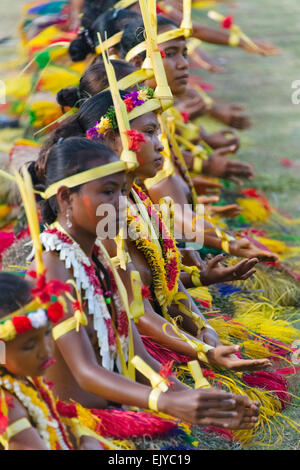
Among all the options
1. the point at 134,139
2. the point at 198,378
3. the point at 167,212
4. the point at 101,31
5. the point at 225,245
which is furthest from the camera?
the point at 101,31

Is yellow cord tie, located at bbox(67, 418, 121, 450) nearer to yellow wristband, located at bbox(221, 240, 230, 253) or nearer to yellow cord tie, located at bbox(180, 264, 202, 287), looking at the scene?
yellow cord tie, located at bbox(180, 264, 202, 287)

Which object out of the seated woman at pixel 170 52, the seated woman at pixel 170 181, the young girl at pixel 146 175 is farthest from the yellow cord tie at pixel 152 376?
the seated woman at pixel 170 52

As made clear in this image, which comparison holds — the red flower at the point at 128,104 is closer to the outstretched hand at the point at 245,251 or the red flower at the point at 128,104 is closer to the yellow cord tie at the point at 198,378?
the yellow cord tie at the point at 198,378

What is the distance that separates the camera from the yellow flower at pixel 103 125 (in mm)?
3643

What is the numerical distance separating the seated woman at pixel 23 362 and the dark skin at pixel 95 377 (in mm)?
185

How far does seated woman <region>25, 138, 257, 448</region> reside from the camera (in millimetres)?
2992

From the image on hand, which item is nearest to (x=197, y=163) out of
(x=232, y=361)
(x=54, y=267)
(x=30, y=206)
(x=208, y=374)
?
(x=208, y=374)

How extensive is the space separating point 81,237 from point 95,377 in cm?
51

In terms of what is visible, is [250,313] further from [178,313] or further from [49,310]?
[49,310]

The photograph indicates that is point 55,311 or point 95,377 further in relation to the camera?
point 95,377

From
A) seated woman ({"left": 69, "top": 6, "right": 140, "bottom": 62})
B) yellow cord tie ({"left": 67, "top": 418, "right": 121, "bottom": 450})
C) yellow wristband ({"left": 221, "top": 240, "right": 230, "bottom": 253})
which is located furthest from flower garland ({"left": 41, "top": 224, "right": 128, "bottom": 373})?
seated woman ({"left": 69, "top": 6, "right": 140, "bottom": 62})

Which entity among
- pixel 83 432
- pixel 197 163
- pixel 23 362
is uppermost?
pixel 23 362

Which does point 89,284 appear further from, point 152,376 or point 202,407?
point 202,407

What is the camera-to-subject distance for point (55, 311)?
2.77m
